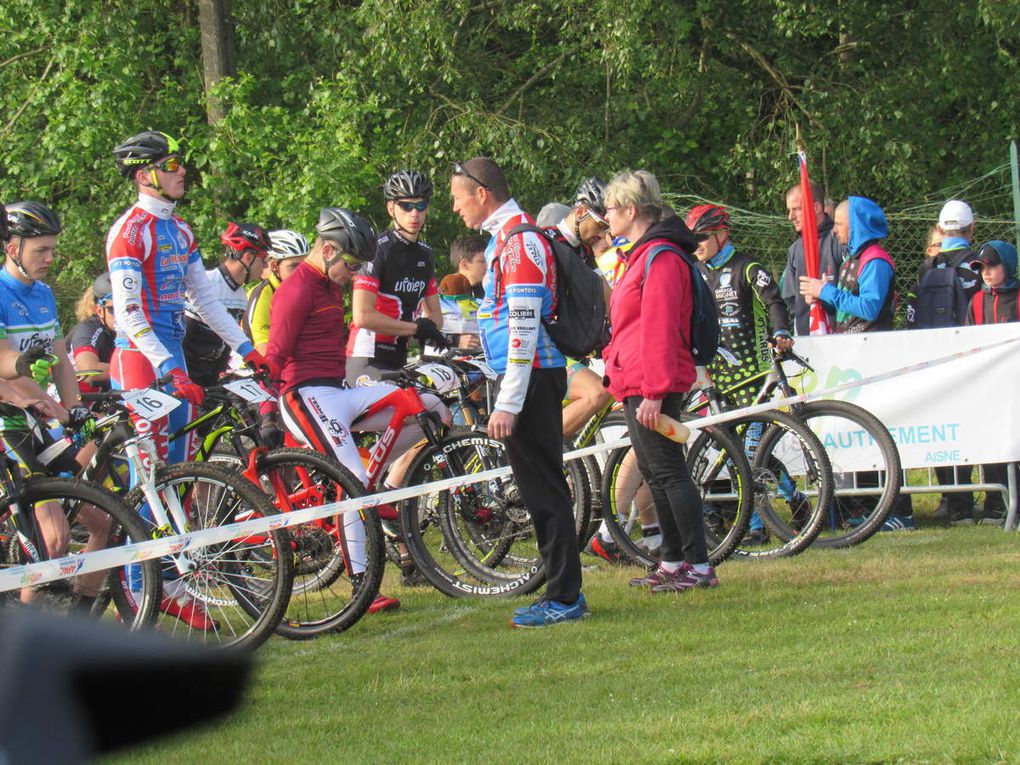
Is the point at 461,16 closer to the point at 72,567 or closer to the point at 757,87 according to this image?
the point at 757,87

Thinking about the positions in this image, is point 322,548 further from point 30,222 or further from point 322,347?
point 30,222

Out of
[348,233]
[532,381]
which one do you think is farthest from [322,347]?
[532,381]

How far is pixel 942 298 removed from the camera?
33.6 feet

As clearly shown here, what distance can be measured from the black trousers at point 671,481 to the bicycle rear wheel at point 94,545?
2.43m

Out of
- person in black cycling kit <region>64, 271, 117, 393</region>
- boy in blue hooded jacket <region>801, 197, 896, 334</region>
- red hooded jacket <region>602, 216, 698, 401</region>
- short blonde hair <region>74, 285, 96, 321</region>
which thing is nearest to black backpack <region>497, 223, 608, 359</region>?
red hooded jacket <region>602, 216, 698, 401</region>

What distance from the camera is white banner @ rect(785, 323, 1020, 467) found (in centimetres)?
932

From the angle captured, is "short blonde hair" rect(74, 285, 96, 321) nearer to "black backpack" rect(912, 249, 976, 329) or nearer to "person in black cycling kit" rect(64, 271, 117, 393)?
"person in black cycling kit" rect(64, 271, 117, 393)

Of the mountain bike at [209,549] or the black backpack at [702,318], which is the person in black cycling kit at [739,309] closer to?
the black backpack at [702,318]

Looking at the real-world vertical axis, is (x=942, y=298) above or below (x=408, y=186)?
below

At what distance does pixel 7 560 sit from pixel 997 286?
6.88 meters

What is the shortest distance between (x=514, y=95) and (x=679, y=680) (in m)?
14.0

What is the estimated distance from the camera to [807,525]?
8031mm

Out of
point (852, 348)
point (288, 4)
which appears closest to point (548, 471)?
point (852, 348)

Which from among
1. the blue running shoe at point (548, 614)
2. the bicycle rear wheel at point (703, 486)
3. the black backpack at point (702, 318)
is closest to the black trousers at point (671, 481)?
the black backpack at point (702, 318)
